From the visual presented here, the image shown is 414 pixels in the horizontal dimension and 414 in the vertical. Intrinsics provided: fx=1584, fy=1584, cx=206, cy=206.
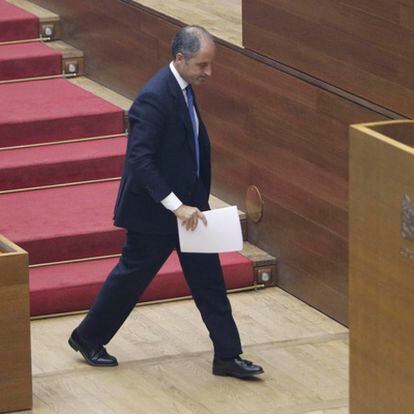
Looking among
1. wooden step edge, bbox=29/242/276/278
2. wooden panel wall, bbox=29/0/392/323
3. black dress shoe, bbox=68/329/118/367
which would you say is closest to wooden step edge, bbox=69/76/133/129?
wooden panel wall, bbox=29/0/392/323

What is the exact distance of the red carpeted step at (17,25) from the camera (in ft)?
17.9

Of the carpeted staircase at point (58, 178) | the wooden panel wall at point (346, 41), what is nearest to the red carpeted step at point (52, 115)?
the carpeted staircase at point (58, 178)

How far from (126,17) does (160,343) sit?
1480mm

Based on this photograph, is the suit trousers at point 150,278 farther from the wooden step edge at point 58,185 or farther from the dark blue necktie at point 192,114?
the wooden step edge at point 58,185

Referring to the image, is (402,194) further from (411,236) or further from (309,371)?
(309,371)

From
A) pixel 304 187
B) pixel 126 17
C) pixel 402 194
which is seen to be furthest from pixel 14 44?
pixel 402 194

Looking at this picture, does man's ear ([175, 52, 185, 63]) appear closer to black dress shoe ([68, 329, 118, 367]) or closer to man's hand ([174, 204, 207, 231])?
man's hand ([174, 204, 207, 231])

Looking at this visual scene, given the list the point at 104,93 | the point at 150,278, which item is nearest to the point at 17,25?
the point at 104,93

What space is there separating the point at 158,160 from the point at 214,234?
8.5 inches

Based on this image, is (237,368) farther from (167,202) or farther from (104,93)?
(104,93)

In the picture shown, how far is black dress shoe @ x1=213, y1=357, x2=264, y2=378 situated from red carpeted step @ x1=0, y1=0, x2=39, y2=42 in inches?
81.3

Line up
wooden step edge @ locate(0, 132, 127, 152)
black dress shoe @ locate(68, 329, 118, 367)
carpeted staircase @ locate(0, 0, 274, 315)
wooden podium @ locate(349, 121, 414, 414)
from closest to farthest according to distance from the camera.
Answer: wooden podium @ locate(349, 121, 414, 414)
black dress shoe @ locate(68, 329, 118, 367)
carpeted staircase @ locate(0, 0, 274, 315)
wooden step edge @ locate(0, 132, 127, 152)

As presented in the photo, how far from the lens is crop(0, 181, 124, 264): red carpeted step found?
14.2ft

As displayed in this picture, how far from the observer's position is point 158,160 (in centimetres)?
361
